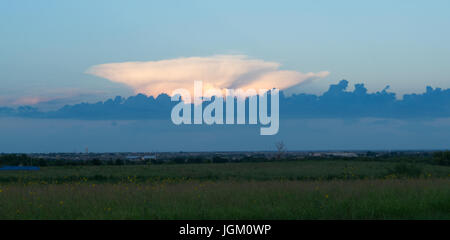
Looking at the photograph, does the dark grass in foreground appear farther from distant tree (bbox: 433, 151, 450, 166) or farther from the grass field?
distant tree (bbox: 433, 151, 450, 166)

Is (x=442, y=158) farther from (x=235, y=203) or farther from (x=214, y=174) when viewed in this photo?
(x=235, y=203)

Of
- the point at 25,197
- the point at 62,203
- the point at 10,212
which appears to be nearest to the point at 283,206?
the point at 62,203

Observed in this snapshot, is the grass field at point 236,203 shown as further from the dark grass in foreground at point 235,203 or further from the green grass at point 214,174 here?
the green grass at point 214,174

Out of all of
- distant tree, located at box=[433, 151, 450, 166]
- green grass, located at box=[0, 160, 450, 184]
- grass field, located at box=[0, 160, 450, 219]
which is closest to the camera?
grass field, located at box=[0, 160, 450, 219]

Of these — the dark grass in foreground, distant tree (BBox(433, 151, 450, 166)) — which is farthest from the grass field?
distant tree (BBox(433, 151, 450, 166))

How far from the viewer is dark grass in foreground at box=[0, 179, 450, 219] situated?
44.1 feet

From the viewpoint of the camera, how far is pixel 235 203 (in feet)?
50.2

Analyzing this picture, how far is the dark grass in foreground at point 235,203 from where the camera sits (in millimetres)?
13453

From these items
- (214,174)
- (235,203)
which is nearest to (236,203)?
(235,203)

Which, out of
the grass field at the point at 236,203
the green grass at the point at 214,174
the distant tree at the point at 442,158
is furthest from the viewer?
the distant tree at the point at 442,158

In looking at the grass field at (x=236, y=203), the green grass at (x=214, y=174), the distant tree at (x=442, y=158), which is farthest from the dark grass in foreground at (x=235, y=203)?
the distant tree at (x=442, y=158)

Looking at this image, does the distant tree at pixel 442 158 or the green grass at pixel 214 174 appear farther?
the distant tree at pixel 442 158
